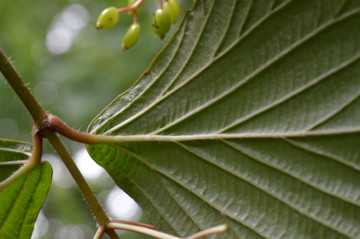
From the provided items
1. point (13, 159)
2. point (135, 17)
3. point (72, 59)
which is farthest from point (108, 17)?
point (72, 59)

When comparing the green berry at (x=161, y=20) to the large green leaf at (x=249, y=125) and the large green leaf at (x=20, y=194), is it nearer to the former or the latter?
the large green leaf at (x=249, y=125)

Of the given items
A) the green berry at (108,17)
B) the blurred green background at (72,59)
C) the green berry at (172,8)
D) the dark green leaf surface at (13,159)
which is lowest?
the dark green leaf surface at (13,159)

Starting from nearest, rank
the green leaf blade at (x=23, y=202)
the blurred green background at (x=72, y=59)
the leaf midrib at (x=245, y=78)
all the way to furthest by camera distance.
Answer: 1. the leaf midrib at (x=245, y=78)
2. the green leaf blade at (x=23, y=202)
3. the blurred green background at (x=72, y=59)

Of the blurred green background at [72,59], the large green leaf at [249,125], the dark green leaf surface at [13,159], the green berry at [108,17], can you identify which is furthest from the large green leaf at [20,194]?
the blurred green background at [72,59]

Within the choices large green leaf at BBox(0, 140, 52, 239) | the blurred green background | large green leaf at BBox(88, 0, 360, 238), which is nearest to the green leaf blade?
large green leaf at BBox(0, 140, 52, 239)

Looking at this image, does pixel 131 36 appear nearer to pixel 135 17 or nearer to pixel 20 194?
pixel 135 17

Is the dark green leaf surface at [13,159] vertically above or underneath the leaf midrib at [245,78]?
above

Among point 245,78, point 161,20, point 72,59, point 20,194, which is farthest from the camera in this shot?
point 72,59
